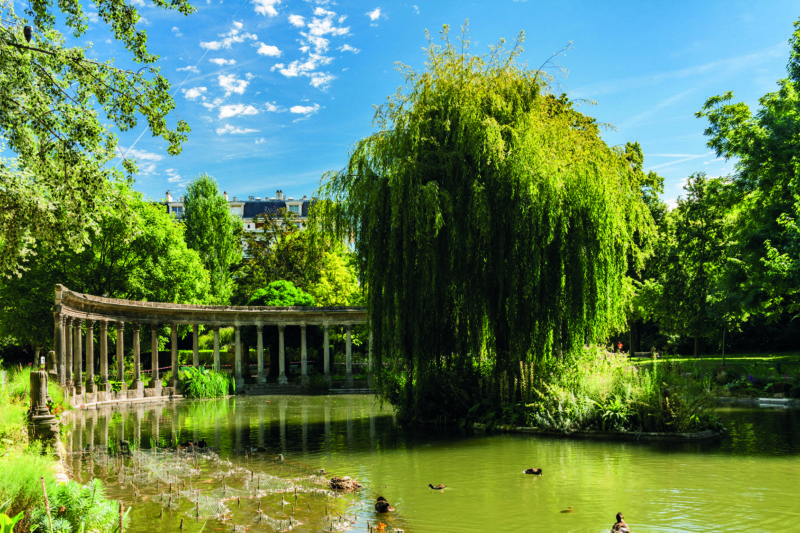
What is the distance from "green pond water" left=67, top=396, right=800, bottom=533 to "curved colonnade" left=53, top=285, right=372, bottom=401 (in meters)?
10.8

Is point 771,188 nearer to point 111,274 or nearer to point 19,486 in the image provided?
point 19,486

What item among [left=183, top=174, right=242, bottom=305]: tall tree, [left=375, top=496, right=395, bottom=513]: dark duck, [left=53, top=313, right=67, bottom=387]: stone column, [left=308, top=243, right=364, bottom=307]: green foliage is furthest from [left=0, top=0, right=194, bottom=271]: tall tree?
[left=183, top=174, right=242, bottom=305]: tall tree

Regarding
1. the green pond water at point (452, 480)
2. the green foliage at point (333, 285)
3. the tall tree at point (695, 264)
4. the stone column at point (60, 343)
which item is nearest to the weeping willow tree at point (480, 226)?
the green pond water at point (452, 480)

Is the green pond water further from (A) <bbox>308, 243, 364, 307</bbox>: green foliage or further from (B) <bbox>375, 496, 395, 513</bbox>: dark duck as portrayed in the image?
(A) <bbox>308, 243, 364, 307</bbox>: green foliage

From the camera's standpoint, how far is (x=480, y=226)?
17000mm

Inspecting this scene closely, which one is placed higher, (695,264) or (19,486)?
(695,264)

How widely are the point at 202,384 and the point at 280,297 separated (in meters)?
8.97

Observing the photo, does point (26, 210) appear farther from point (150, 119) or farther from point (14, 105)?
point (150, 119)

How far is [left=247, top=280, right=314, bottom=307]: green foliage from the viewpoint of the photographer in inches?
1666

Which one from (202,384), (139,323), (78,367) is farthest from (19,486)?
(139,323)

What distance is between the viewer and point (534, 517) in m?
8.87

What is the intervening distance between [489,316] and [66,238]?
35.7ft

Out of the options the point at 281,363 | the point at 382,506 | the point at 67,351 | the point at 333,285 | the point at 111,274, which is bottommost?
the point at 382,506

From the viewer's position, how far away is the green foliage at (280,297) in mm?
42312
